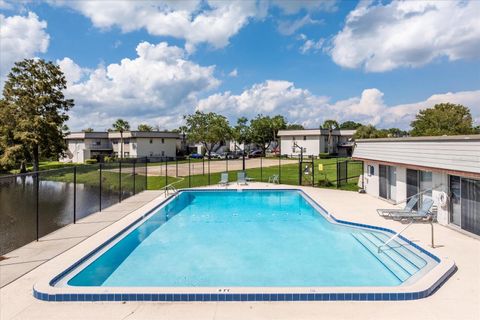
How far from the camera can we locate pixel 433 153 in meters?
10.7

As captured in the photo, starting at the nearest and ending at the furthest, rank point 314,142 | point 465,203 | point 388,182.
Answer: point 465,203
point 388,182
point 314,142

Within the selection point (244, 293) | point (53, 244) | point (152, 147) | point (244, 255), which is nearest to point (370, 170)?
point (244, 255)

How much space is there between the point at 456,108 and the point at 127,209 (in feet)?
142

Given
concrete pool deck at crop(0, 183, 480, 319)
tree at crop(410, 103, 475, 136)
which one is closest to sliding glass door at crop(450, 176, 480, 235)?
concrete pool deck at crop(0, 183, 480, 319)

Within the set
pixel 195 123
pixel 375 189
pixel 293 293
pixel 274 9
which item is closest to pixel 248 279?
pixel 293 293

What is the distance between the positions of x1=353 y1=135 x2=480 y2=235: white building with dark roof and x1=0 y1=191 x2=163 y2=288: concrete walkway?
11.1m

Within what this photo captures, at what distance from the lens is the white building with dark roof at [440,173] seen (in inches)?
355

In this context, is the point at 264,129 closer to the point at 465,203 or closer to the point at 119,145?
the point at 119,145

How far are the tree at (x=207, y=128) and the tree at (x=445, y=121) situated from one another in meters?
29.2

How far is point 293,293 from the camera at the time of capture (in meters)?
5.62

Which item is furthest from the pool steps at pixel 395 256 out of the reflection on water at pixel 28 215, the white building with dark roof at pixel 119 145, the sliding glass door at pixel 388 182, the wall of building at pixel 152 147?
the wall of building at pixel 152 147

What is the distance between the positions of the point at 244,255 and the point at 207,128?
4728cm

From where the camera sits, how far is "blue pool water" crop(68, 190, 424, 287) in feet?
24.7

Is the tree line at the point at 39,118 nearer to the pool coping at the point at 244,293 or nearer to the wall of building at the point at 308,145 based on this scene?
the wall of building at the point at 308,145
